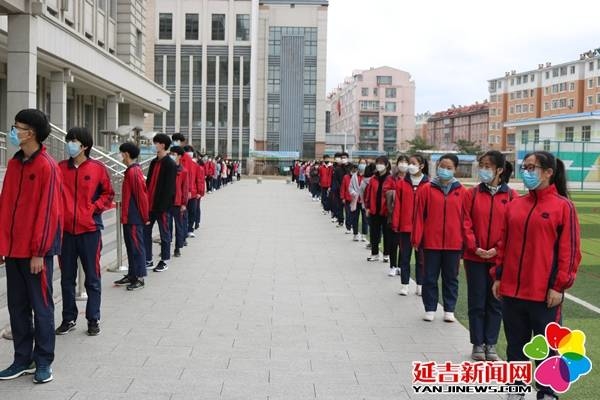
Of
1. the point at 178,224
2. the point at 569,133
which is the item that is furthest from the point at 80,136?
the point at 569,133

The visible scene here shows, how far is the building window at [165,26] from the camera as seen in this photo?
69.8 meters

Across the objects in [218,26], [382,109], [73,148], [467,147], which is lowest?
[73,148]

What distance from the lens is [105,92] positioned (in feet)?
100

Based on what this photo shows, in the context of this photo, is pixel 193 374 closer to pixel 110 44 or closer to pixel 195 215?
pixel 195 215

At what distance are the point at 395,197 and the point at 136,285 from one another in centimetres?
362

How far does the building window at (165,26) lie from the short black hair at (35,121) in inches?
2681

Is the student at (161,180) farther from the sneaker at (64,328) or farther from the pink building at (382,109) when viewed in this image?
the pink building at (382,109)

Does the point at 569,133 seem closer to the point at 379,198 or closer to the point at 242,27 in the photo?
the point at 242,27

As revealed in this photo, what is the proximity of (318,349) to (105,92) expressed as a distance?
26791 mm

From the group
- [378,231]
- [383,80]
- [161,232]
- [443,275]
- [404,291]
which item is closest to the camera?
[443,275]

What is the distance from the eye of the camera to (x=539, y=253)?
4.46 meters

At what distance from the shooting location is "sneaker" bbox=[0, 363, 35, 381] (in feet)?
16.7

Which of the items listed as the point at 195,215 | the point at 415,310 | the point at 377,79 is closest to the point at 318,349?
Result: the point at 415,310

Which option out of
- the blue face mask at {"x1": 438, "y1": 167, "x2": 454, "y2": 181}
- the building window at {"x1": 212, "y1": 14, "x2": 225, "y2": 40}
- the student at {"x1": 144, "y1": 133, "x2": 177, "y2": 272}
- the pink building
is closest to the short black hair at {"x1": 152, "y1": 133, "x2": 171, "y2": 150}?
the student at {"x1": 144, "y1": 133, "x2": 177, "y2": 272}
